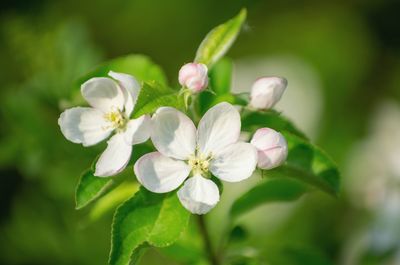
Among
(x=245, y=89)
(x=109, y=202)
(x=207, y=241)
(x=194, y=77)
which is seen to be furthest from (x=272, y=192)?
(x=245, y=89)

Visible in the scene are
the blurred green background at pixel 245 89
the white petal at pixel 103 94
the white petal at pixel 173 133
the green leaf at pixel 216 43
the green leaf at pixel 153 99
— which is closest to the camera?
the green leaf at pixel 153 99

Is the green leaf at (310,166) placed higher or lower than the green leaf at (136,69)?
lower

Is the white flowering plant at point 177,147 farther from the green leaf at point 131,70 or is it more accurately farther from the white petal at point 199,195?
the green leaf at point 131,70

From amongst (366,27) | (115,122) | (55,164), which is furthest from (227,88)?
(366,27)

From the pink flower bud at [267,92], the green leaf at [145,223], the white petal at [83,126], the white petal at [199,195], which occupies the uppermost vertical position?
the pink flower bud at [267,92]

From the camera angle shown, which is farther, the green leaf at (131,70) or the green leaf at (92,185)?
the green leaf at (131,70)

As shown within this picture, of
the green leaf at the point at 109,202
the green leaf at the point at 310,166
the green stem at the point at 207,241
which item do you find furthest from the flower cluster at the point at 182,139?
the green leaf at the point at 109,202
